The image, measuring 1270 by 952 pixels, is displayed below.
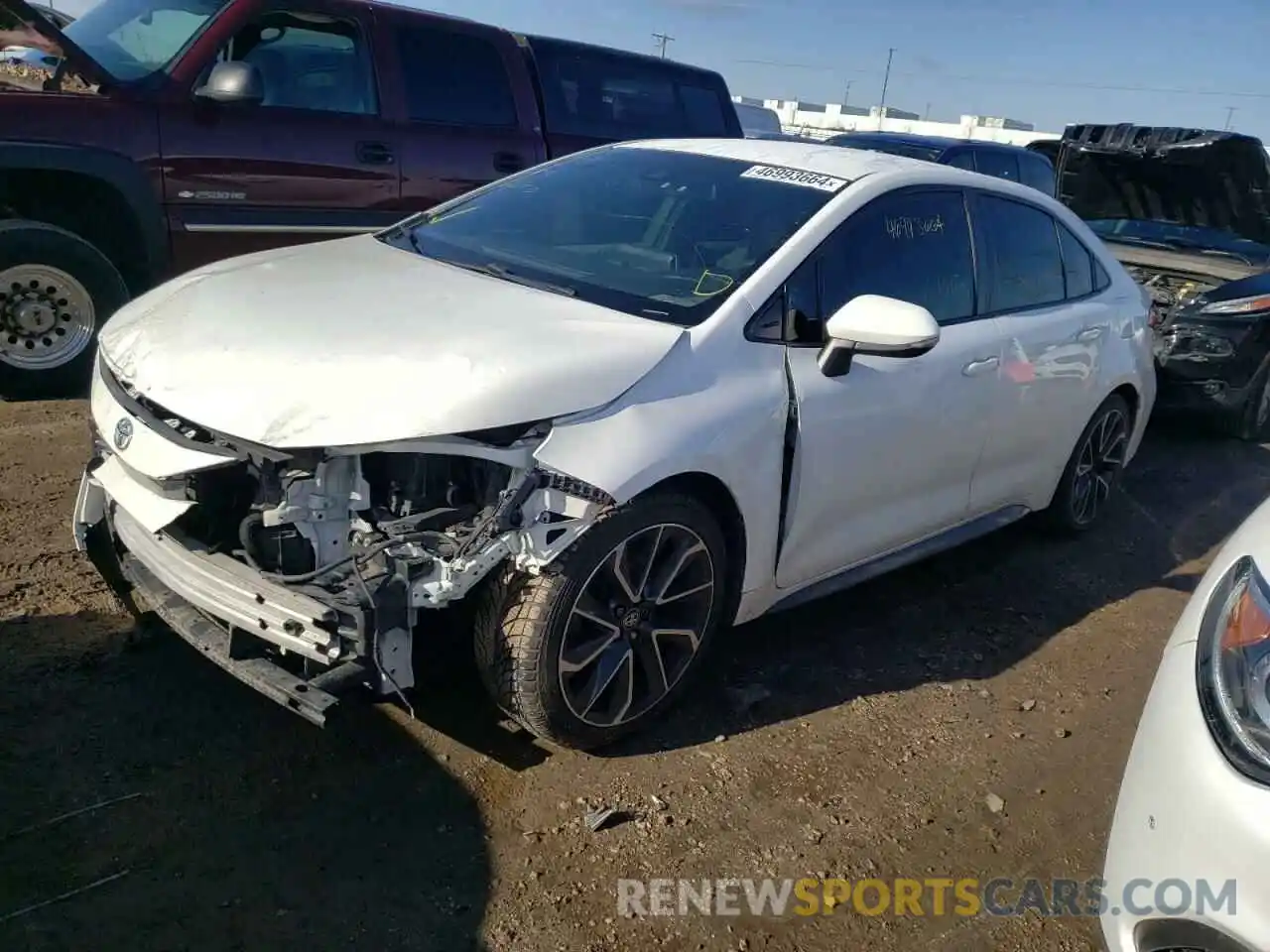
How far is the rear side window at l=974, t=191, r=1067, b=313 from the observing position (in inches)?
163

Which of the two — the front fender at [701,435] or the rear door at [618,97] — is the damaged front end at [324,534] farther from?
the rear door at [618,97]

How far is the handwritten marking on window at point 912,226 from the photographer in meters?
3.69

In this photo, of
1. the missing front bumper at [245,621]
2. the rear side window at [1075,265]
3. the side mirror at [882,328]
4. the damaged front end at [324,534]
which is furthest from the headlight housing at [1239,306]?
the missing front bumper at [245,621]

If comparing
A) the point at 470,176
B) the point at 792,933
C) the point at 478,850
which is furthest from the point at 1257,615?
the point at 470,176

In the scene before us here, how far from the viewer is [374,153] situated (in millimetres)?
6117

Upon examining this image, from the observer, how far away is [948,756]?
3303 mm

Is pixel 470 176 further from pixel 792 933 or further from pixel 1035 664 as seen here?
pixel 792 933

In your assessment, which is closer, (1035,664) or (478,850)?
(478,850)

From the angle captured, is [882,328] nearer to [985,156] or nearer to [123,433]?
[123,433]

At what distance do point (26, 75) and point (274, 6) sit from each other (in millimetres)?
1311

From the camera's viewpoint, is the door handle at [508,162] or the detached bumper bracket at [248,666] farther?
the door handle at [508,162]

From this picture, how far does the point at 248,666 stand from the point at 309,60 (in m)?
4.45

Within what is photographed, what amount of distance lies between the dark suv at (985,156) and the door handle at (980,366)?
6518 mm

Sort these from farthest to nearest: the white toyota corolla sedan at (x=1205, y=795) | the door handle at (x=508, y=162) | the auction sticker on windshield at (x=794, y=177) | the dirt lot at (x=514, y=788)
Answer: the door handle at (x=508, y=162), the auction sticker on windshield at (x=794, y=177), the dirt lot at (x=514, y=788), the white toyota corolla sedan at (x=1205, y=795)
